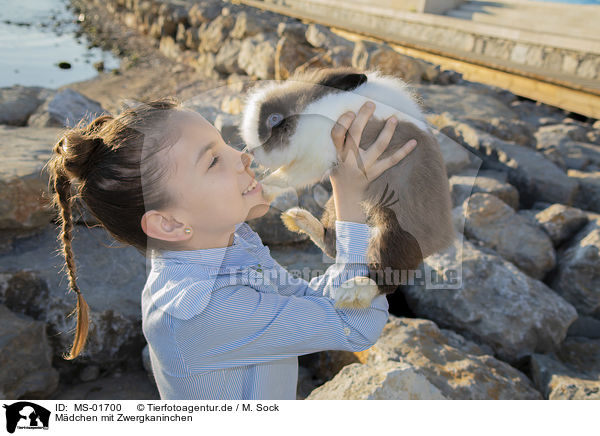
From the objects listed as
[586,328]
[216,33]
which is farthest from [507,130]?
[216,33]

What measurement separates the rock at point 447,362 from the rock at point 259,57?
4.19 m

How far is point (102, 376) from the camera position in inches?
92.2

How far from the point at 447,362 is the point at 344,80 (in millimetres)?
1507

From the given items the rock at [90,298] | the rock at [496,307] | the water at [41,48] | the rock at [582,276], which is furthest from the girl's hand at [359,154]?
the water at [41,48]

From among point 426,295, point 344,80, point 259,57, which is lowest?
point 426,295

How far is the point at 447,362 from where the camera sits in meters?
2.15

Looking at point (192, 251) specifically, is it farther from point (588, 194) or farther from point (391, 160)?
point (588, 194)

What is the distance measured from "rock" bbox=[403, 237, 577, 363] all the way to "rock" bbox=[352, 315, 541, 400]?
17 cm

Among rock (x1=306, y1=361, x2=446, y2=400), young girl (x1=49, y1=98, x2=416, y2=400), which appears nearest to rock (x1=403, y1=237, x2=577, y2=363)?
rock (x1=306, y1=361, x2=446, y2=400)

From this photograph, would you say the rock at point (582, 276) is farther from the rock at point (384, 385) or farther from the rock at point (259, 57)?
the rock at point (259, 57)

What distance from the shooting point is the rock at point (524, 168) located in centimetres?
367

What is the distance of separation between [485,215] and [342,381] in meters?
1.77

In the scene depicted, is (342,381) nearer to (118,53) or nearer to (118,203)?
(118,203)

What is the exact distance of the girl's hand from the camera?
1.27 meters
